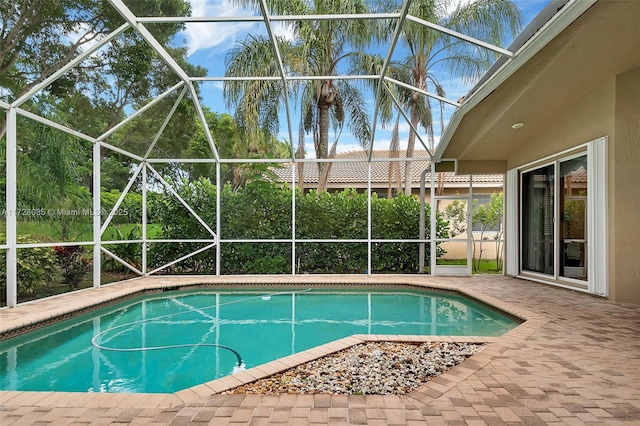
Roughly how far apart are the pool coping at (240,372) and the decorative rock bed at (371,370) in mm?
92

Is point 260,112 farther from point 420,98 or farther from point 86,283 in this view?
point 86,283

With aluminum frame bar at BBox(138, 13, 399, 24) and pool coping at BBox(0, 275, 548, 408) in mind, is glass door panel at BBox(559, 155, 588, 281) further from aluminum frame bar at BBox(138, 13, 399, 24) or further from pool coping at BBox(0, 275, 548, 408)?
aluminum frame bar at BBox(138, 13, 399, 24)

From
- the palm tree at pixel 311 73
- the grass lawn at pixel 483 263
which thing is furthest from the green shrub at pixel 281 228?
the palm tree at pixel 311 73

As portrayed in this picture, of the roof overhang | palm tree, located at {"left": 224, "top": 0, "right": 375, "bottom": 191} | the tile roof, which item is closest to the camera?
the roof overhang

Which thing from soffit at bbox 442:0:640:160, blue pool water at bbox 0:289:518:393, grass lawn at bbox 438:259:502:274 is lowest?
blue pool water at bbox 0:289:518:393

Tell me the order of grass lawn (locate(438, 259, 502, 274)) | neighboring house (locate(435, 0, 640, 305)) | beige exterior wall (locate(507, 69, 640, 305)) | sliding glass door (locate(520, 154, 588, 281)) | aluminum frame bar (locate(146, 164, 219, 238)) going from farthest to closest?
grass lawn (locate(438, 259, 502, 274))
aluminum frame bar (locate(146, 164, 219, 238))
sliding glass door (locate(520, 154, 588, 281))
beige exterior wall (locate(507, 69, 640, 305))
neighboring house (locate(435, 0, 640, 305))

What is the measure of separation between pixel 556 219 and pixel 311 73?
6.08 m

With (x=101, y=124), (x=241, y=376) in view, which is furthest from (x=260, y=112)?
(x=241, y=376)

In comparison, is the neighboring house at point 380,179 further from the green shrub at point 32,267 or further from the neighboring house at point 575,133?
the green shrub at point 32,267

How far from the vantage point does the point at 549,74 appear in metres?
5.55

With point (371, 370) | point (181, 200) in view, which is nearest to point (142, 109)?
point (181, 200)

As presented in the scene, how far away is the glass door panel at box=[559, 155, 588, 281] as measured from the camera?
6.34m

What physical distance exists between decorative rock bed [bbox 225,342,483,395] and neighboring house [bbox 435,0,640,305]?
11.3 ft

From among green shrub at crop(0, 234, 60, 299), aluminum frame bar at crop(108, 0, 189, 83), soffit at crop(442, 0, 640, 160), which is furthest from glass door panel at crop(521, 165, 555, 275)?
green shrub at crop(0, 234, 60, 299)
